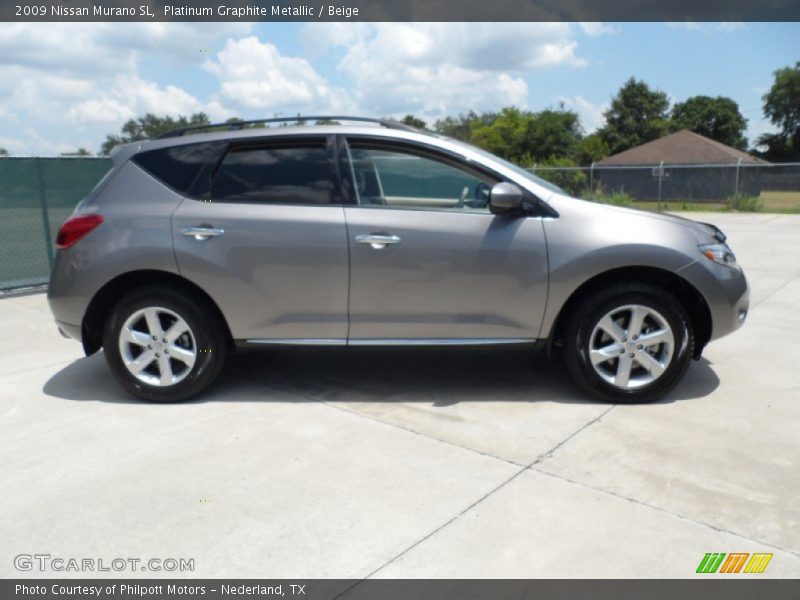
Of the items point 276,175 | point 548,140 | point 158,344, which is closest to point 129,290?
point 158,344

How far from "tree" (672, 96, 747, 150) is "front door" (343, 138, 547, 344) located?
73.4 meters

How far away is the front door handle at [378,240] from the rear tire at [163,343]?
3.66 feet

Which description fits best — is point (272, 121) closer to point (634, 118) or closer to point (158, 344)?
point (158, 344)

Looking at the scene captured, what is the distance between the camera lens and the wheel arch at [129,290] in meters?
4.38

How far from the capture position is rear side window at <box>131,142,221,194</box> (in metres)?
4.42

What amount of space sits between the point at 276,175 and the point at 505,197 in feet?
4.90

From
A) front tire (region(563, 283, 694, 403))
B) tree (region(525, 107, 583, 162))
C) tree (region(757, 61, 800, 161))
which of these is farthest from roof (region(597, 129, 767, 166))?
front tire (region(563, 283, 694, 403))

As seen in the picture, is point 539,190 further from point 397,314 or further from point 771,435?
point 771,435

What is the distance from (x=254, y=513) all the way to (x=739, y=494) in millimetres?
2271

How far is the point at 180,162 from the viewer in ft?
14.6

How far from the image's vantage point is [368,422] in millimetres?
4086

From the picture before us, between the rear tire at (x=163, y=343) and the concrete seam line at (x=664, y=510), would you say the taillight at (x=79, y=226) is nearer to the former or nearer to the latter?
the rear tire at (x=163, y=343)

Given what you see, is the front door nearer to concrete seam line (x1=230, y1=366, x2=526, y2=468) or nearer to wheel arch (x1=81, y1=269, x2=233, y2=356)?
concrete seam line (x1=230, y1=366, x2=526, y2=468)
